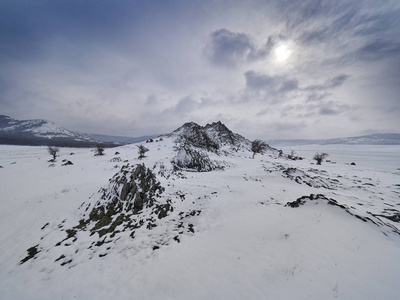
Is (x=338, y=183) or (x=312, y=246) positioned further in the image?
(x=338, y=183)

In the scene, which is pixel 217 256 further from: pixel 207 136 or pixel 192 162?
pixel 207 136

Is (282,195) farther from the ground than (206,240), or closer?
farther from the ground

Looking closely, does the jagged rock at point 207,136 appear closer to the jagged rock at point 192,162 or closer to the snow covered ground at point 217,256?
the jagged rock at point 192,162

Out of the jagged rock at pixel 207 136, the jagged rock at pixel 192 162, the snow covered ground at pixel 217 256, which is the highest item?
the jagged rock at pixel 207 136

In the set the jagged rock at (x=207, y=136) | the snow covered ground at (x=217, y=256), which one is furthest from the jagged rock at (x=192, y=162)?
the snow covered ground at (x=217, y=256)

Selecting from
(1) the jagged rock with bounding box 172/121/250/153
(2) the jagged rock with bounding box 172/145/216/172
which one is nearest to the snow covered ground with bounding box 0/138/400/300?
(2) the jagged rock with bounding box 172/145/216/172

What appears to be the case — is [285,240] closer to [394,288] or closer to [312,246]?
[312,246]

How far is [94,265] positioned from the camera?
873 centimetres

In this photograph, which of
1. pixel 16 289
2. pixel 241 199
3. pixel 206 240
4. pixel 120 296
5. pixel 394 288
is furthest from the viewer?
pixel 241 199

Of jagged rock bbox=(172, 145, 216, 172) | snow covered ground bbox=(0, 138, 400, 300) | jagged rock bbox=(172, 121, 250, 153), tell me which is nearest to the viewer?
snow covered ground bbox=(0, 138, 400, 300)

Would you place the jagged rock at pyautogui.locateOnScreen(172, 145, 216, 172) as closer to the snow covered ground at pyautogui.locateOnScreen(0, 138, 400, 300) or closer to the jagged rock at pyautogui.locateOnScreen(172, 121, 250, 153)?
the jagged rock at pyautogui.locateOnScreen(172, 121, 250, 153)

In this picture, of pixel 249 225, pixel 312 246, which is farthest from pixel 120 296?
pixel 312 246

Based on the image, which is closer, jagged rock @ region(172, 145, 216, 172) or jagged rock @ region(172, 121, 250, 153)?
jagged rock @ region(172, 145, 216, 172)

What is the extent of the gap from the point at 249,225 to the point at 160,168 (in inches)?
920
